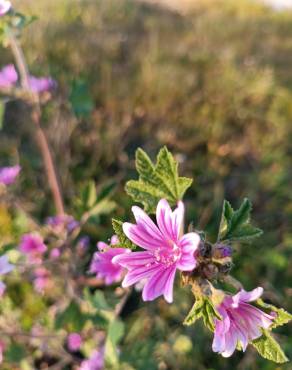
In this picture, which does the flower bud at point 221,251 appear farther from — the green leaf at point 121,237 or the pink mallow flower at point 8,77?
the pink mallow flower at point 8,77

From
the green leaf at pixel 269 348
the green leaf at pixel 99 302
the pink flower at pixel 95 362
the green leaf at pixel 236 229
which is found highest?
the green leaf at pixel 236 229

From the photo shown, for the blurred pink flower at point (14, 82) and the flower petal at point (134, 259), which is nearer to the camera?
the flower petal at point (134, 259)

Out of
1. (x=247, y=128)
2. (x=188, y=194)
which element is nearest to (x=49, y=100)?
(x=188, y=194)

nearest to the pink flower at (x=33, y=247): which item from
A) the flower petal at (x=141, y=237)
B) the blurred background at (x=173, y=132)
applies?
the blurred background at (x=173, y=132)

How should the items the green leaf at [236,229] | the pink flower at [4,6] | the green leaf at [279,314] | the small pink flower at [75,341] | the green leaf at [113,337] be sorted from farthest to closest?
the small pink flower at [75,341] < the green leaf at [113,337] < the pink flower at [4,6] < the green leaf at [236,229] < the green leaf at [279,314]

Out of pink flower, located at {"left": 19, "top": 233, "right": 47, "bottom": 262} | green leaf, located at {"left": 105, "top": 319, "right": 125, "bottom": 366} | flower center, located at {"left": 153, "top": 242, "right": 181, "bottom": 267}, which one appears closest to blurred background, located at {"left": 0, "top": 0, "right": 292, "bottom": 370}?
green leaf, located at {"left": 105, "top": 319, "right": 125, "bottom": 366}

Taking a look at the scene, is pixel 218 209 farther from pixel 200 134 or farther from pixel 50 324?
pixel 50 324

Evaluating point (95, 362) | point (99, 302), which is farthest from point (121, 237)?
point (95, 362)
